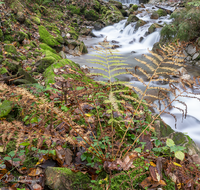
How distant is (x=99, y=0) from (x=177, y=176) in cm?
2440

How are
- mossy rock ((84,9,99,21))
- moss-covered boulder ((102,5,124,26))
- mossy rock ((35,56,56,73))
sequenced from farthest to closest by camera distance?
moss-covered boulder ((102,5,124,26)) < mossy rock ((84,9,99,21)) < mossy rock ((35,56,56,73))

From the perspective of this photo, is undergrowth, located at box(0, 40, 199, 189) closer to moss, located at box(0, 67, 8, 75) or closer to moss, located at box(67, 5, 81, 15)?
moss, located at box(0, 67, 8, 75)

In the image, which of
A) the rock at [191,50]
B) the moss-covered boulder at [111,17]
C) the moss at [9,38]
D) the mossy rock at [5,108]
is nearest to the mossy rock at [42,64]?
the moss at [9,38]

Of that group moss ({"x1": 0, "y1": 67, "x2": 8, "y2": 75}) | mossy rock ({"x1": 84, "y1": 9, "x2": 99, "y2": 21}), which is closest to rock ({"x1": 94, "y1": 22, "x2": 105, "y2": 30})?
mossy rock ({"x1": 84, "y1": 9, "x2": 99, "y2": 21})

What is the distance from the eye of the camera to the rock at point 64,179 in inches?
51.3

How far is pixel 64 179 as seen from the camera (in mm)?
1320

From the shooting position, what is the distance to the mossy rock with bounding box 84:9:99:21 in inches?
683

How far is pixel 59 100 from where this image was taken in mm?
2484

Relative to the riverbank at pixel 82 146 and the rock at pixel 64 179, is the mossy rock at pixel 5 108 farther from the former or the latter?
the rock at pixel 64 179

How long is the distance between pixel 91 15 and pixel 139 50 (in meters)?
10.6

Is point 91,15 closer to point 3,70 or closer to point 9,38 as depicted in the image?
point 9,38

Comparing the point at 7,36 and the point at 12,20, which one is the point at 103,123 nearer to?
the point at 7,36

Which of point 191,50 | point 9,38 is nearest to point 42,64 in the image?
point 9,38

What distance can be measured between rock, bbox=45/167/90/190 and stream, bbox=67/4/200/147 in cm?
114
